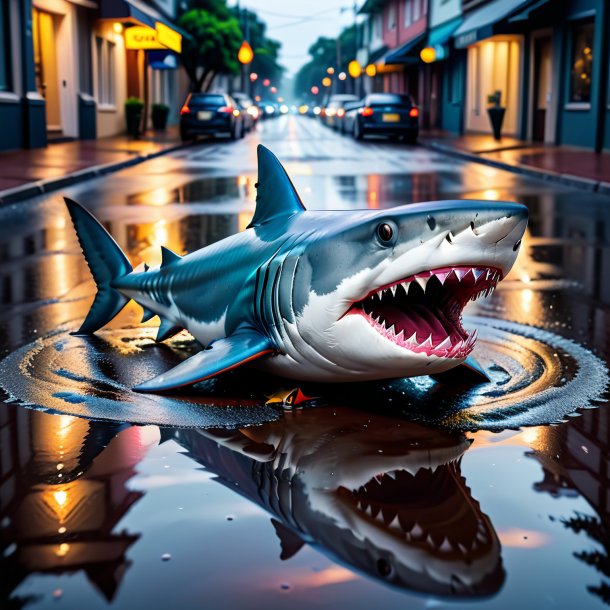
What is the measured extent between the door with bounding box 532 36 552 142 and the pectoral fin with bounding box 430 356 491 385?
2755 centimetres

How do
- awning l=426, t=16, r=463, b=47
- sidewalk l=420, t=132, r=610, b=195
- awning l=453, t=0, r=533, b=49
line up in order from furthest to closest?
awning l=426, t=16, r=463, b=47 < awning l=453, t=0, r=533, b=49 < sidewalk l=420, t=132, r=610, b=195

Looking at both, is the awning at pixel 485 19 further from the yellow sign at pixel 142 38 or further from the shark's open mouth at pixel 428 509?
the shark's open mouth at pixel 428 509

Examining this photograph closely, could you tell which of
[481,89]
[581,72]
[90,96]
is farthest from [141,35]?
[581,72]

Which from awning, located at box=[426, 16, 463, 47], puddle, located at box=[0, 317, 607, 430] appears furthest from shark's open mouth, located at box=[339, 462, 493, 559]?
awning, located at box=[426, 16, 463, 47]

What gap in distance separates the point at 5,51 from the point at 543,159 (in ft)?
38.0

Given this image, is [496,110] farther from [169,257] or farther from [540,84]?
[169,257]

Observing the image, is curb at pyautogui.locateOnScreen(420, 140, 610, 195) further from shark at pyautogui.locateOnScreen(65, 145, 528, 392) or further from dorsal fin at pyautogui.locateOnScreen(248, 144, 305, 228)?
shark at pyautogui.locateOnScreen(65, 145, 528, 392)

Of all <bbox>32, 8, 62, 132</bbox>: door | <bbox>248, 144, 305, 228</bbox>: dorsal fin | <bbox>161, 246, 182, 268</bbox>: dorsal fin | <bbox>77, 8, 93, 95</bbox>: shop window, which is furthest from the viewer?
<bbox>77, 8, 93, 95</bbox>: shop window

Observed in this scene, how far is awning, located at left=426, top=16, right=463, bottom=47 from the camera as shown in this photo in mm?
40134

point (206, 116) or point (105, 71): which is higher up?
point (105, 71)

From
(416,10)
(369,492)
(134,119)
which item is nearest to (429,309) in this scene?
(369,492)

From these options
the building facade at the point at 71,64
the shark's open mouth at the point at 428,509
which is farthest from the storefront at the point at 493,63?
the shark's open mouth at the point at 428,509

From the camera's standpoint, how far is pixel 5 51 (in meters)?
22.6

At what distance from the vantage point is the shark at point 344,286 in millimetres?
3188
